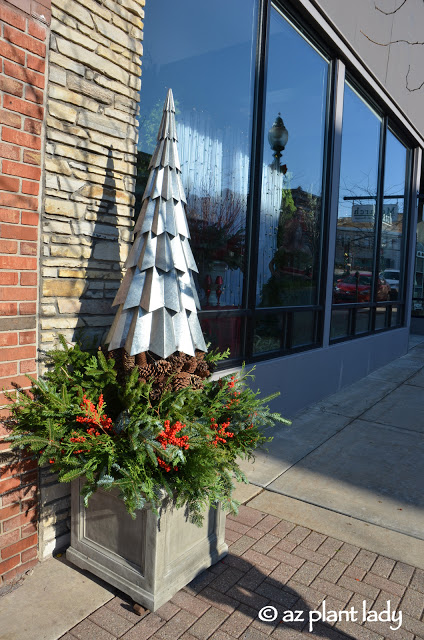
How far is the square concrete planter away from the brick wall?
1.02 feet

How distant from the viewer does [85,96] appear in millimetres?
3076

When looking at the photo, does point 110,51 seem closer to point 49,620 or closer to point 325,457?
point 49,620

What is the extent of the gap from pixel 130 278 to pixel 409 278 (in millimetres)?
8953

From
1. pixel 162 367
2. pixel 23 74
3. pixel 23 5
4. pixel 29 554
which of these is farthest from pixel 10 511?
pixel 23 5

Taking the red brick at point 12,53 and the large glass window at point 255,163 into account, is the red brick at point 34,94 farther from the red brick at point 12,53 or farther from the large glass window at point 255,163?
the large glass window at point 255,163

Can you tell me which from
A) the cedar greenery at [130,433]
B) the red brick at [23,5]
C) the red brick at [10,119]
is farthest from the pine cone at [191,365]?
the red brick at [23,5]

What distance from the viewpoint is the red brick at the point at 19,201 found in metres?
2.66

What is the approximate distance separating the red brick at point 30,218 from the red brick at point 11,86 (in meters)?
0.54

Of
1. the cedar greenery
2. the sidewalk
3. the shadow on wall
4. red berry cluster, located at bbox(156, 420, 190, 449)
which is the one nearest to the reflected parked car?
the sidewalk

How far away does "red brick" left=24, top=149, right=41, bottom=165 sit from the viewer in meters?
2.74

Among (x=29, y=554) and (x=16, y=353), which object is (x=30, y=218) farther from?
(x=29, y=554)

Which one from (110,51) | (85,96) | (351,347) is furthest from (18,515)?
(351,347)

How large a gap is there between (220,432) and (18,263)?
4.61 ft

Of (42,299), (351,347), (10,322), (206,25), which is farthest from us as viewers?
(351,347)
